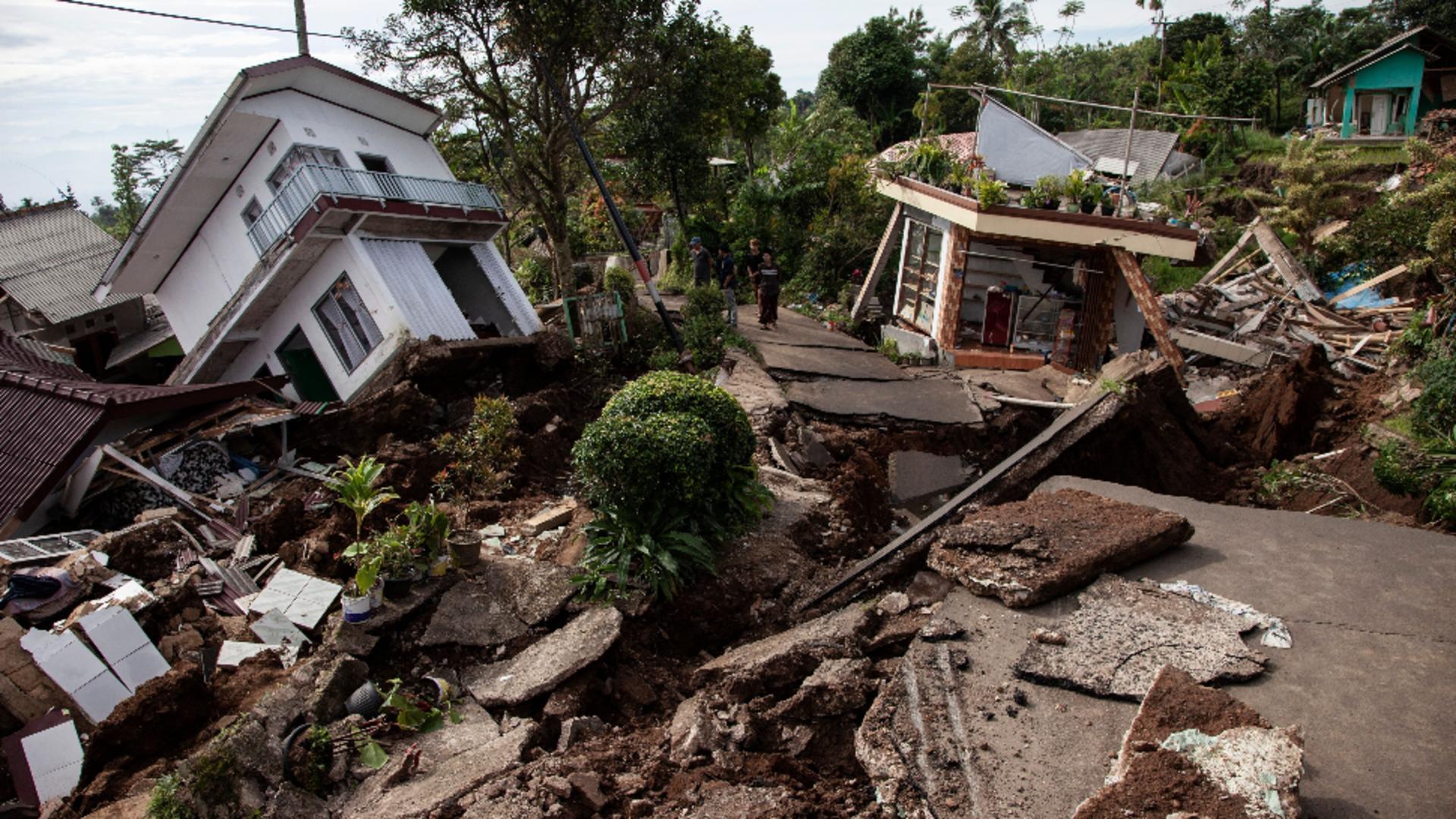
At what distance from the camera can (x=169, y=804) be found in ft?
16.4

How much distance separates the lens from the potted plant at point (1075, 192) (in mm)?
14406

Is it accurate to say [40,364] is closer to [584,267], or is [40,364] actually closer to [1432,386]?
[584,267]

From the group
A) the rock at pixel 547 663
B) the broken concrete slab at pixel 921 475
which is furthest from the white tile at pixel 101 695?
the broken concrete slab at pixel 921 475

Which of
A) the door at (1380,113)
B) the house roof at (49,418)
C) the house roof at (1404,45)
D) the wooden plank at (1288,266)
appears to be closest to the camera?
the house roof at (49,418)

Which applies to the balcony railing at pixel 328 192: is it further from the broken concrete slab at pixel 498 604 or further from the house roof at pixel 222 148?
the broken concrete slab at pixel 498 604

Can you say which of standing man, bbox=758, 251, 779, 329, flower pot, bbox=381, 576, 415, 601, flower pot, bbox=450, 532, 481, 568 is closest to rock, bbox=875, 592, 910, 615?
flower pot, bbox=450, 532, 481, 568

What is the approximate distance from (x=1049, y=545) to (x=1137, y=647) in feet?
3.41

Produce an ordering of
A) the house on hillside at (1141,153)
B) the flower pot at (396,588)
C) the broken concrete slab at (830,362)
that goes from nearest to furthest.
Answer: the flower pot at (396,588), the broken concrete slab at (830,362), the house on hillside at (1141,153)

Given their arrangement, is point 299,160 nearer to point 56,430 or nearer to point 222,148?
A: point 222,148

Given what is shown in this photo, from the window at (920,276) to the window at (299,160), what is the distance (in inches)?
460

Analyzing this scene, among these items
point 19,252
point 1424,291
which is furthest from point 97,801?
point 19,252

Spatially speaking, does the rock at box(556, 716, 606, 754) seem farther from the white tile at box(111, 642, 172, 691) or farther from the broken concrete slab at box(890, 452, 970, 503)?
the broken concrete slab at box(890, 452, 970, 503)

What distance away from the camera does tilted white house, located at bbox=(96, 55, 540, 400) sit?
15258 mm

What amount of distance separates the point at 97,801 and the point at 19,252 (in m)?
26.0
